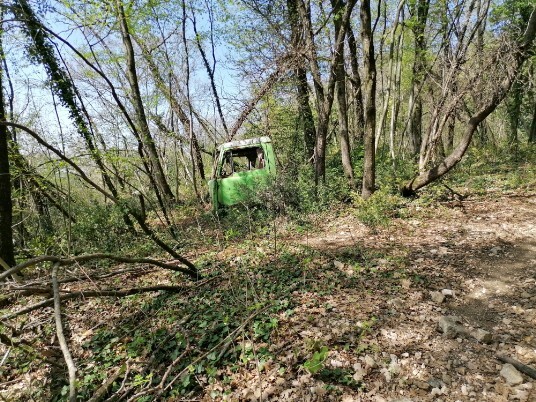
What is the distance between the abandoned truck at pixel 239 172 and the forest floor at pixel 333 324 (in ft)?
7.02

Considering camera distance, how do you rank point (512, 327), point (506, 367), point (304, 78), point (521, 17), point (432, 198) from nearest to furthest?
1. point (506, 367)
2. point (512, 327)
3. point (432, 198)
4. point (304, 78)
5. point (521, 17)

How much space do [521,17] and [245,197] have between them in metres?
13.3

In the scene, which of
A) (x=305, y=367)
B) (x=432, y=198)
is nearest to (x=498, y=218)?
(x=432, y=198)

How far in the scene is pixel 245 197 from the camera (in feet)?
24.5

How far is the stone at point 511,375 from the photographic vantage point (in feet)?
8.10

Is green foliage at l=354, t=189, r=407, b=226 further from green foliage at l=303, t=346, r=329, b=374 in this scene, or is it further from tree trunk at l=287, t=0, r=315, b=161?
green foliage at l=303, t=346, r=329, b=374

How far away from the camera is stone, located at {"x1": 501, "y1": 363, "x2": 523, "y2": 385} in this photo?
2469 mm

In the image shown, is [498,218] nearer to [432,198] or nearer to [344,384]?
[432,198]

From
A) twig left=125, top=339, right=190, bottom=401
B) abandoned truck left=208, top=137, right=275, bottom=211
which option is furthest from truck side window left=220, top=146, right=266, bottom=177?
twig left=125, top=339, right=190, bottom=401

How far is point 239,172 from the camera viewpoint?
7730 mm

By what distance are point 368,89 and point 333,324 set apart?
4.80 meters

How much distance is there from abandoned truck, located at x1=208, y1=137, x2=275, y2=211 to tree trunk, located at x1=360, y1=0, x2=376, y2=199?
6.97 feet

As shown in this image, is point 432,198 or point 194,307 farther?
point 432,198

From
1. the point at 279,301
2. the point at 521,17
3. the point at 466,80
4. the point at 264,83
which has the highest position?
the point at 521,17
